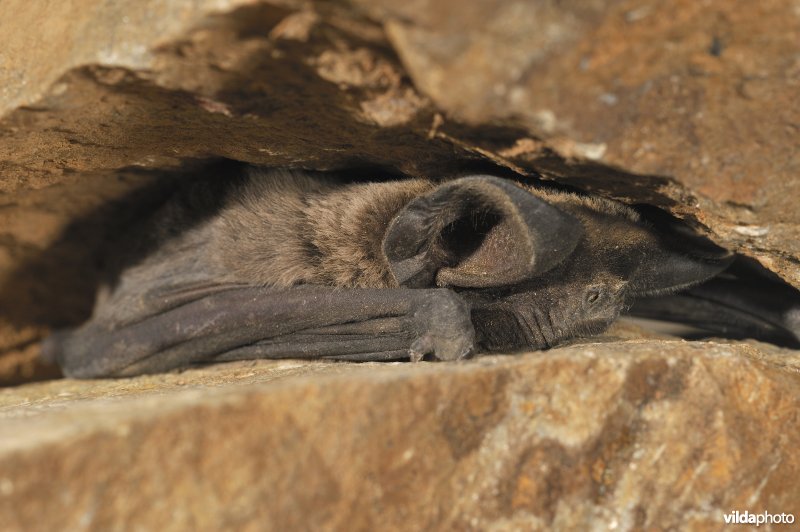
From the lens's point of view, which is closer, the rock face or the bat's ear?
the rock face

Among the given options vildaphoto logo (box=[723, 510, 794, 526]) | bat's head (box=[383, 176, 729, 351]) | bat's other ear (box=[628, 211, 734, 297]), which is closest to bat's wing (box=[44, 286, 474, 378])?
bat's head (box=[383, 176, 729, 351])

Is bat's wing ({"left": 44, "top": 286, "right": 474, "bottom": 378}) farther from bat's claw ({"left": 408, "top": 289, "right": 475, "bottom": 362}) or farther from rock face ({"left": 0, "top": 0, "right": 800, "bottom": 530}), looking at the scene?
rock face ({"left": 0, "top": 0, "right": 800, "bottom": 530})

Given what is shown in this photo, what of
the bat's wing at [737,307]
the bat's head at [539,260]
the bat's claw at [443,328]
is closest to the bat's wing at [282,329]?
the bat's claw at [443,328]

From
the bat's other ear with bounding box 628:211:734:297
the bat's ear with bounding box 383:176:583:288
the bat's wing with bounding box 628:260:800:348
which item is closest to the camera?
the bat's ear with bounding box 383:176:583:288

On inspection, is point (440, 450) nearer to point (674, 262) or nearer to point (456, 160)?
point (456, 160)

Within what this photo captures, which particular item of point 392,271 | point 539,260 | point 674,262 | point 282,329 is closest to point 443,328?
point 392,271

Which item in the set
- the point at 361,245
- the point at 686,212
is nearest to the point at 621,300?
the point at 686,212

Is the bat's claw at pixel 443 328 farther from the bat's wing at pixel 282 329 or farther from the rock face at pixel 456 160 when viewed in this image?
the rock face at pixel 456 160
